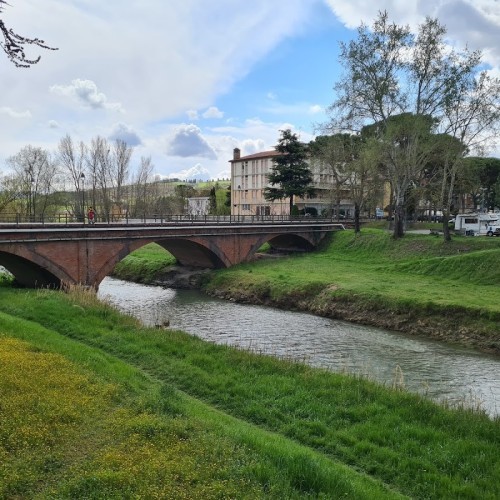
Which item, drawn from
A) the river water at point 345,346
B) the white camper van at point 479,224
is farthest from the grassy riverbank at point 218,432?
the white camper van at point 479,224

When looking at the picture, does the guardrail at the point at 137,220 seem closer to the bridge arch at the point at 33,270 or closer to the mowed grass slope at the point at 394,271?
the bridge arch at the point at 33,270

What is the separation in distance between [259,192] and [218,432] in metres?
87.5

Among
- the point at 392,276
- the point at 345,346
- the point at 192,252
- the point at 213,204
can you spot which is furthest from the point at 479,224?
the point at 213,204

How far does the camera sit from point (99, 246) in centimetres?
3291

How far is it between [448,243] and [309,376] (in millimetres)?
32013

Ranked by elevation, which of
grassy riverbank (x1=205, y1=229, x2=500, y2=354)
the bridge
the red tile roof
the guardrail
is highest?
the red tile roof

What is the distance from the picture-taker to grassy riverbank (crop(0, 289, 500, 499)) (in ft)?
22.7

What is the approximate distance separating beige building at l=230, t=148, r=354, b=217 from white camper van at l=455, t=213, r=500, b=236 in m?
31.9

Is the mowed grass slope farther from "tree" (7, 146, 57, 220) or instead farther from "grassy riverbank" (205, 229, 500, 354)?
"tree" (7, 146, 57, 220)

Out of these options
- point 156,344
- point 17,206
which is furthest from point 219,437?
point 17,206

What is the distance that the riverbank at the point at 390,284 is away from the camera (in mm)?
25266

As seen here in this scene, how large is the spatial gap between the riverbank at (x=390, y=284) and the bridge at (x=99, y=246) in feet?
7.58

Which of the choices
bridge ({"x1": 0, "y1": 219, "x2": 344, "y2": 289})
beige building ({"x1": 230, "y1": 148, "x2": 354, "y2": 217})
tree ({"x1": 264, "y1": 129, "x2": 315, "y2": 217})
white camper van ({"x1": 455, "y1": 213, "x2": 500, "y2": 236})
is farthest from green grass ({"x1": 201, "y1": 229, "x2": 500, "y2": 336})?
beige building ({"x1": 230, "y1": 148, "x2": 354, "y2": 217})

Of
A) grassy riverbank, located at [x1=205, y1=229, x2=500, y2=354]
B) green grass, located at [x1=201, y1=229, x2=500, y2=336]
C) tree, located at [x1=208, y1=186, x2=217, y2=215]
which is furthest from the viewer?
tree, located at [x1=208, y1=186, x2=217, y2=215]
